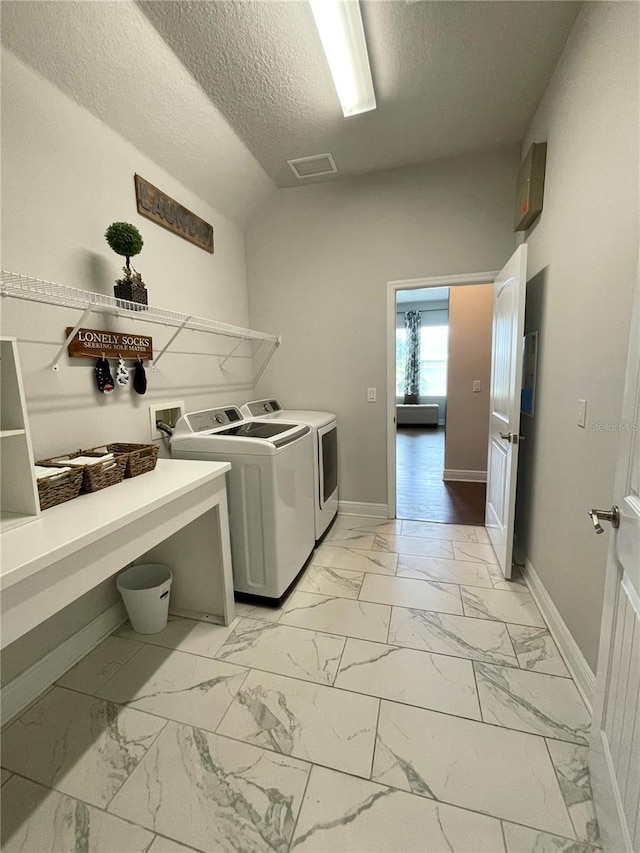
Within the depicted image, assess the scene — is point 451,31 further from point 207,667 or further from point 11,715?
point 11,715

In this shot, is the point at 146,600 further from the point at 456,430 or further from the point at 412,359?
the point at 412,359

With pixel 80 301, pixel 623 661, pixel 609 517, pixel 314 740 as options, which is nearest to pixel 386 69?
pixel 80 301

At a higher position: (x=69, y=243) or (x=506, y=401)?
(x=69, y=243)

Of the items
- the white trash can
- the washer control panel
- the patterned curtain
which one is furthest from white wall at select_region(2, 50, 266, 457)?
the patterned curtain

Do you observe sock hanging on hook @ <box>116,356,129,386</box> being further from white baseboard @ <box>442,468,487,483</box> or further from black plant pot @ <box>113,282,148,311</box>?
white baseboard @ <box>442,468,487,483</box>

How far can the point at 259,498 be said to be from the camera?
1.86 m

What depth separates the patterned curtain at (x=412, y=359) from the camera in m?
7.78

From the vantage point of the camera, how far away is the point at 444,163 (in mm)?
2549

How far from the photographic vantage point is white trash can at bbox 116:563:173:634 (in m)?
1.71

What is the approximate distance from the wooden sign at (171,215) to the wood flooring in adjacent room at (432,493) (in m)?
2.67

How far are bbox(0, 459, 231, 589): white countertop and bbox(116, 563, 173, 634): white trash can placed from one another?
0.62 metres

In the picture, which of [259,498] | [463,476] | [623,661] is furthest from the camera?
[463,476]

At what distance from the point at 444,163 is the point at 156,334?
235 cm

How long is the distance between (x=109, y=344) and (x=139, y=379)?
0.80 ft
